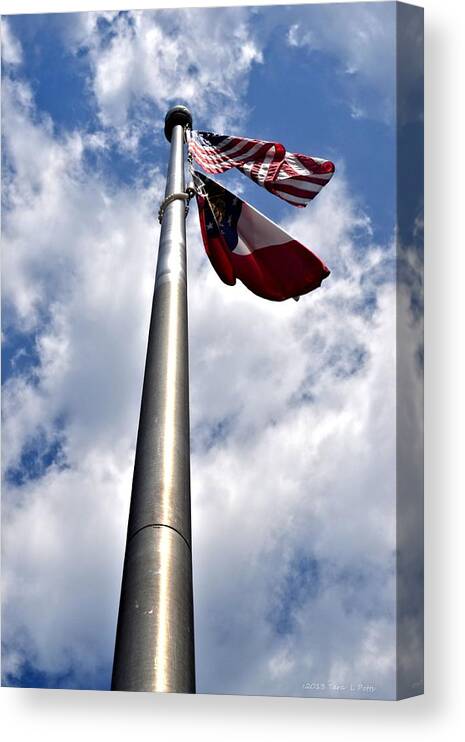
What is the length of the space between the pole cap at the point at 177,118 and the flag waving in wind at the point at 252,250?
2.99 ft

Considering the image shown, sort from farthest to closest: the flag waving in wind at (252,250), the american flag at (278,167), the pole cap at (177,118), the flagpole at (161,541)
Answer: the pole cap at (177,118) → the american flag at (278,167) → the flag waving in wind at (252,250) → the flagpole at (161,541)

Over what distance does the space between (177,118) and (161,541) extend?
6.95 m

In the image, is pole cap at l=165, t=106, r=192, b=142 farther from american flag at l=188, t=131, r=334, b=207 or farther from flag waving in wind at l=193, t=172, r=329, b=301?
flag waving in wind at l=193, t=172, r=329, b=301

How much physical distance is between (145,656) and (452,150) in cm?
564

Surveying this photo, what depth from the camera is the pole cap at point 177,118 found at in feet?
42.9

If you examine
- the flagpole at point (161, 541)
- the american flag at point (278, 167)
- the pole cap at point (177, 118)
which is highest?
the pole cap at point (177, 118)

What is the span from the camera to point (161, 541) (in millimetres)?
7738

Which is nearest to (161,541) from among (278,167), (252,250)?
(252,250)

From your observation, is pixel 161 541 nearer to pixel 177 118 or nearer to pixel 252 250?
pixel 252 250

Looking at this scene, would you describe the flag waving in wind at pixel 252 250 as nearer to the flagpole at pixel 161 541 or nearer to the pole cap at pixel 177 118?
the pole cap at pixel 177 118

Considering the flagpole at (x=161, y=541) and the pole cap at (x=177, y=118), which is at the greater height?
the pole cap at (x=177, y=118)

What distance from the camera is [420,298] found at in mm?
10406

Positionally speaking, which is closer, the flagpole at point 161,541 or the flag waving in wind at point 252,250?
the flagpole at point 161,541

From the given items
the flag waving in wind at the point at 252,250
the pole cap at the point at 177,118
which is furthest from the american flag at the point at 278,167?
the pole cap at the point at 177,118
